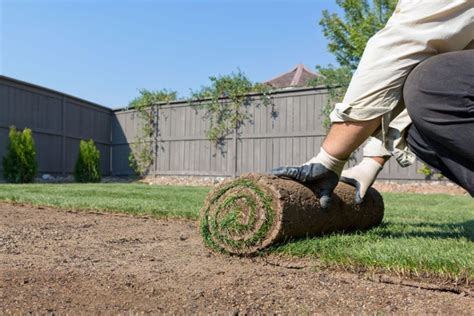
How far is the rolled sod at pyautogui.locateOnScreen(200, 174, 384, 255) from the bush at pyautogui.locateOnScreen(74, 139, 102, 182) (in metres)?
10.9

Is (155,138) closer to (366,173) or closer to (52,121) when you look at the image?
(52,121)

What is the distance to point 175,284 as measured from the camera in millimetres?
1668

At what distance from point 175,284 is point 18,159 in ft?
34.8

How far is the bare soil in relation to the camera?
4.60 feet

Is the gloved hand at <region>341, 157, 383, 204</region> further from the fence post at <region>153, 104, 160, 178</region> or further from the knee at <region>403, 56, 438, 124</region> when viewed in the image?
the fence post at <region>153, 104, 160, 178</region>

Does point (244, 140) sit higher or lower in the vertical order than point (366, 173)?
higher

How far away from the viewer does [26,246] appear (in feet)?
7.83

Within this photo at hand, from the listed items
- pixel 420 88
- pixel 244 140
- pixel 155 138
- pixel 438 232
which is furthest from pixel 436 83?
pixel 155 138

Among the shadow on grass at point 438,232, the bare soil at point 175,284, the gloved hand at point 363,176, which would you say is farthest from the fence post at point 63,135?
the gloved hand at point 363,176

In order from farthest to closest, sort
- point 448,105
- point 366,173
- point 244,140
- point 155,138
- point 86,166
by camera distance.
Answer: point 155,138
point 86,166
point 244,140
point 366,173
point 448,105

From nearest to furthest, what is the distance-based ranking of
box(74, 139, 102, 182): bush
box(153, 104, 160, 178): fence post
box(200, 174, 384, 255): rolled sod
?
box(200, 174, 384, 255): rolled sod → box(74, 139, 102, 182): bush → box(153, 104, 160, 178): fence post

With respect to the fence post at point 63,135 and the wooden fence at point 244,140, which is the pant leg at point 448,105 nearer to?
the wooden fence at point 244,140

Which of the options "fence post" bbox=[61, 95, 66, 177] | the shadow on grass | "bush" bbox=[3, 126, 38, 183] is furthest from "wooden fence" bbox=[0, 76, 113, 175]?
the shadow on grass

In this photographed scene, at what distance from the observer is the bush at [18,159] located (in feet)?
35.6
